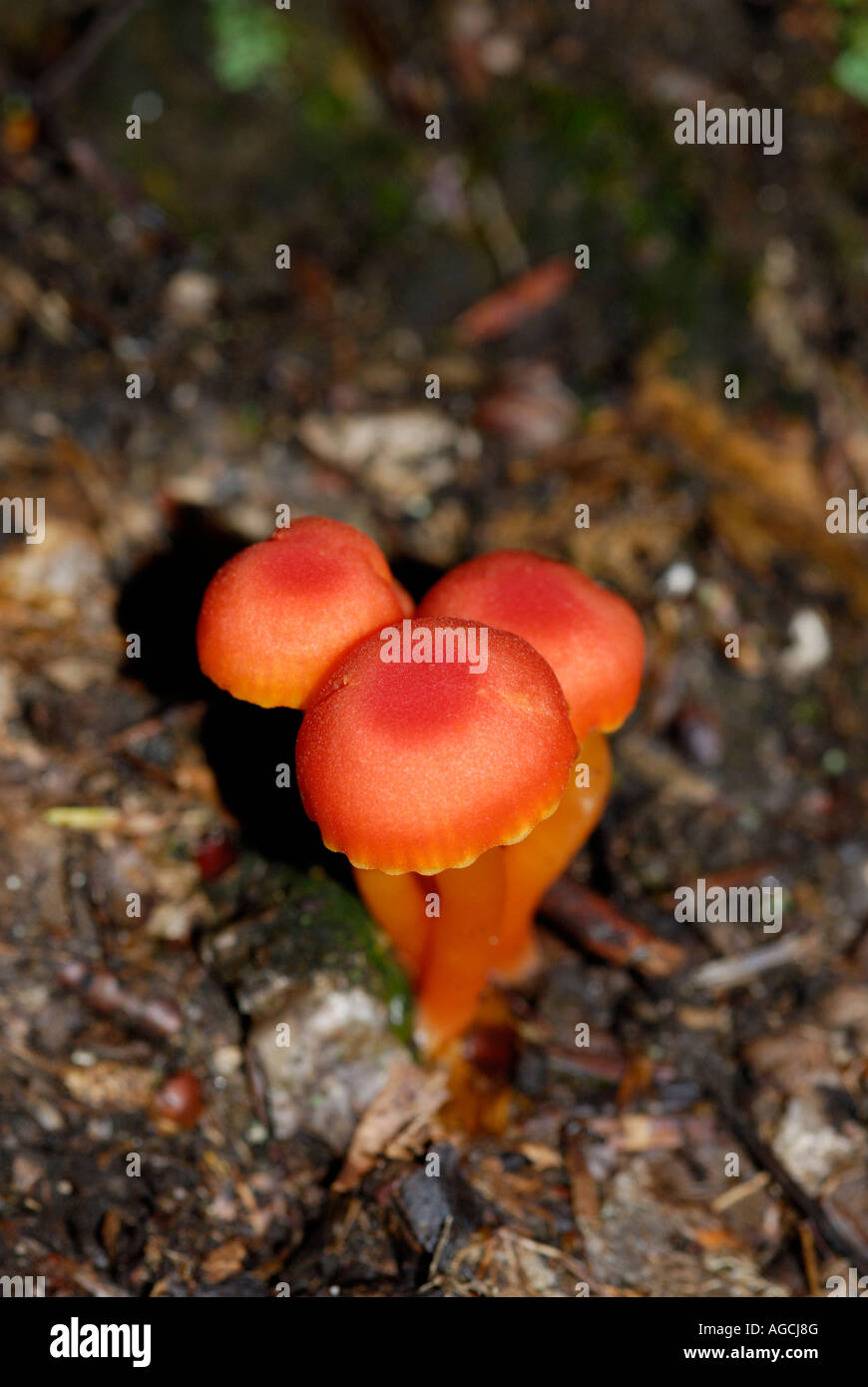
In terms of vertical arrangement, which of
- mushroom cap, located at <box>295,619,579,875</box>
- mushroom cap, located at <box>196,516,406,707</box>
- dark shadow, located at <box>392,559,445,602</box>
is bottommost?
mushroom cap, located at <box>295,619,579,875</box>

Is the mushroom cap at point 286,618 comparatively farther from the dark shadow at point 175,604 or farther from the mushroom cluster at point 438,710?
the dark shadow at point 175,604

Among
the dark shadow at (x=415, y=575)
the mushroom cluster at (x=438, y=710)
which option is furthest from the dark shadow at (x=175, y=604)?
the mushroom cluster at (x=438, y=710)

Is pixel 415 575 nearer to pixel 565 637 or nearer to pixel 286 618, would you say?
pixel 565 637

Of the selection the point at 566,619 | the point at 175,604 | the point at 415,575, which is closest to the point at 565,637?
the point at 566,619

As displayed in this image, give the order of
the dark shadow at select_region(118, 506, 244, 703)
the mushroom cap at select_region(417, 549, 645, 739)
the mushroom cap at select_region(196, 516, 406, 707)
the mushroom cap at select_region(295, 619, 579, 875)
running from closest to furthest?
1. the mushroom cap at select_region(295, 619, 579, 875)
2. the mushroom cap at select_region(196, 516, 406, 707)
3. the mushroom cap at select_region(417, 549, 645, 739)
4. the dark shadow at select_region(118, 506, 244, 703)

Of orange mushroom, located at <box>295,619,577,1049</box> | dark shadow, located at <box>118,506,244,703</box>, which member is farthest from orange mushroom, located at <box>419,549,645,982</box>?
dark shadow, located at <box>118,506,244,703</box>

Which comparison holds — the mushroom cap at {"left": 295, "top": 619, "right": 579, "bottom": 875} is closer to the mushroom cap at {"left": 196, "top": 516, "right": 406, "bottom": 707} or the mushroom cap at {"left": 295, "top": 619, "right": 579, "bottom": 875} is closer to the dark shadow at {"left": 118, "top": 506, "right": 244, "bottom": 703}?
the mushroom cap at {"left": 196, "top": 516, "right": 406, "bottom": 707}
